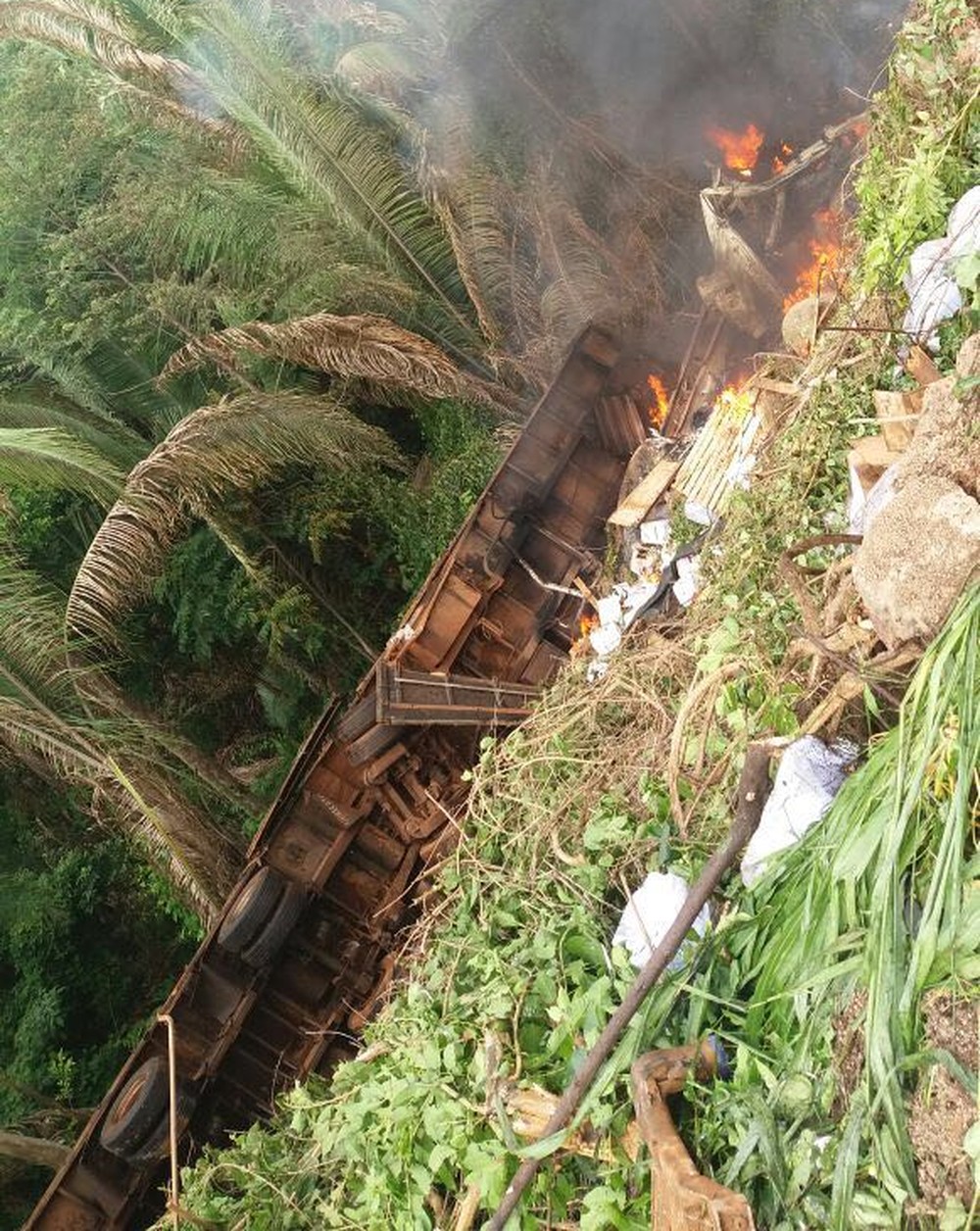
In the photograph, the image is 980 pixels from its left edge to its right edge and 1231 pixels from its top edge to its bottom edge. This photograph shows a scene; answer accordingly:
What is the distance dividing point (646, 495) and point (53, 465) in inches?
173

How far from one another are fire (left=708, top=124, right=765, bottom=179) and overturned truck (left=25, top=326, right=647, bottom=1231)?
2.51 meters

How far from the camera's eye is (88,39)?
9336 millimetres

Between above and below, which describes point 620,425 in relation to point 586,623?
above

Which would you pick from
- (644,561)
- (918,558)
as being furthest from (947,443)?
(644,561)

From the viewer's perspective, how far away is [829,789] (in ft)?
10.2

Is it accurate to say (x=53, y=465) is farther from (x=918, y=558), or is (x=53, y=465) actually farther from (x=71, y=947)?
(x=918, y=558)

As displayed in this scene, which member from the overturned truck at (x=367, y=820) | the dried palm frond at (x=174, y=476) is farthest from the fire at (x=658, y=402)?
the dried palm frond at (x=174, y=476)

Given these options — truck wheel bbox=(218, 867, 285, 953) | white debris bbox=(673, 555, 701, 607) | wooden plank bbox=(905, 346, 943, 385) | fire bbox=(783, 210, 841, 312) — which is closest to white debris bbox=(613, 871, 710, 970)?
wooden plank bbox=(905, 346, 943, 385)

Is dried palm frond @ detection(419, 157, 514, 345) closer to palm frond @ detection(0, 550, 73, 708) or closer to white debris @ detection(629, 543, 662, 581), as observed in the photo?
white debris @ detection(629, 543, 662, 581)

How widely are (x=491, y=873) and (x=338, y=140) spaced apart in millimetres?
7283

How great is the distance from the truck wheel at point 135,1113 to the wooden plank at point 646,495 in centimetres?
493

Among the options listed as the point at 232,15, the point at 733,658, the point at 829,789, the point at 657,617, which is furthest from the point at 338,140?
the point at 829,789

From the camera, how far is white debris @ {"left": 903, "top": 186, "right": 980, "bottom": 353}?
158 inches

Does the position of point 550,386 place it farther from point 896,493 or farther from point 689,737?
point 896,493
